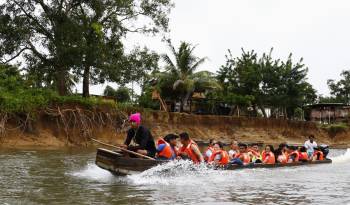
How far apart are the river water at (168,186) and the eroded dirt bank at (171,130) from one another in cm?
871

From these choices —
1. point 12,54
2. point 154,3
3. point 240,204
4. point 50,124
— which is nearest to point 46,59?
point 12,54

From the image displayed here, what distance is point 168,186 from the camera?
1231 cm

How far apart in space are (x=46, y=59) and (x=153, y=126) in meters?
9.21

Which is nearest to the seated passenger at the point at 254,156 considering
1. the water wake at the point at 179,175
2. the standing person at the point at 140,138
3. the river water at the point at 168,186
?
the river water at the point at 168,186

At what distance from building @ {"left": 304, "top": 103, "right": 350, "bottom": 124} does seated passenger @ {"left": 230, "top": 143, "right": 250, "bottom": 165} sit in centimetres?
3703

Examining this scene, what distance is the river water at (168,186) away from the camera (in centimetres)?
1027

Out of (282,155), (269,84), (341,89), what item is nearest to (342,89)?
(341,89)

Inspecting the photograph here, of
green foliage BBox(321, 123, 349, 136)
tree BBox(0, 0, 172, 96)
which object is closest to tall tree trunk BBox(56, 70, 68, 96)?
tree BBox(0, 0, 172, 96)

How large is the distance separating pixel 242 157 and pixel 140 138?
189 inches

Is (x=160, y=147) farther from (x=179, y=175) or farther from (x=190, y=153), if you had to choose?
(x=179, y=175)

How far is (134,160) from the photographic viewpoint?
12820mm

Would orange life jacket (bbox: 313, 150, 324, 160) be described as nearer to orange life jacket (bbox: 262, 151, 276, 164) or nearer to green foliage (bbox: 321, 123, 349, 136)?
orange life jacket (bbox: 262, 151, 276, 164)

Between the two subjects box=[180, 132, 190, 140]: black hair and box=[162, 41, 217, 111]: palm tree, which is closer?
box=[180, 132, 190, 140]: black hair

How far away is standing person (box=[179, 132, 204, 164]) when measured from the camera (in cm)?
1407
